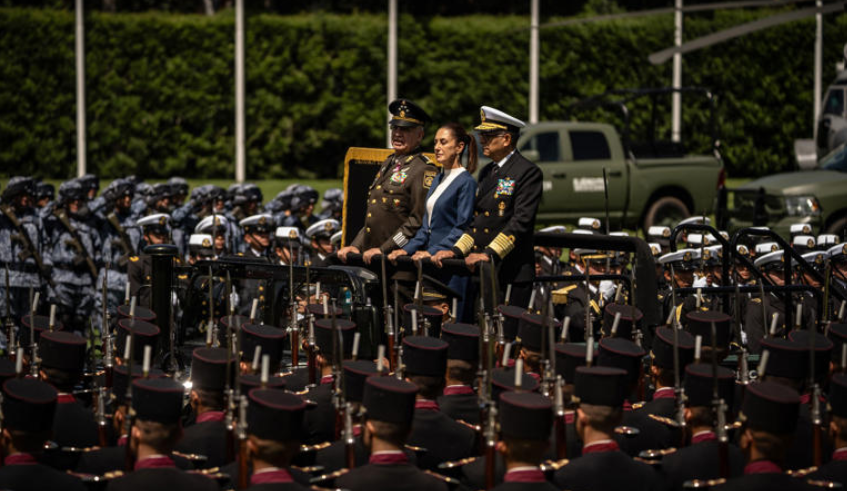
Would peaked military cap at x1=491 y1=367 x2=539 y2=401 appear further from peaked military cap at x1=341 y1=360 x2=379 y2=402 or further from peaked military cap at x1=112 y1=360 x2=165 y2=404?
peaked military cap at x1=112 y1=360 x2=165 y2=404

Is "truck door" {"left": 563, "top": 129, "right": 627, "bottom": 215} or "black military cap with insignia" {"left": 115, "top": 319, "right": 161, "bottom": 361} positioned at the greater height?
"truck door" {"left": 563, "top": 129, "right": 627, "bottom": 215}

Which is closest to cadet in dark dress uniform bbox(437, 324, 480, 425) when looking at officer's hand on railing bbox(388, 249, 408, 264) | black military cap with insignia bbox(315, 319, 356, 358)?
black military cap with insignia bbox(315, 319, 356, 358)

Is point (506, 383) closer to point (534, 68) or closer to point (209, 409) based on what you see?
point (209, 409)

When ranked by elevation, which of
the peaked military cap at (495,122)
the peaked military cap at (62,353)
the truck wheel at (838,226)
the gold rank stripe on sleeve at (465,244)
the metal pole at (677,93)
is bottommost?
the peaked military cap at (62,353)

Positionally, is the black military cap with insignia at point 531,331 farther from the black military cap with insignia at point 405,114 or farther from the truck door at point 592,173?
the truck door at point 592,173

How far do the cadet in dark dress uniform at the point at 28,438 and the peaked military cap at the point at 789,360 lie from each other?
A: 2948mm

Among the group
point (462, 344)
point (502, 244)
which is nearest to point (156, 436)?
point (462, 344)

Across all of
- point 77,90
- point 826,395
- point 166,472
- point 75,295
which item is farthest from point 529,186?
point 77,90

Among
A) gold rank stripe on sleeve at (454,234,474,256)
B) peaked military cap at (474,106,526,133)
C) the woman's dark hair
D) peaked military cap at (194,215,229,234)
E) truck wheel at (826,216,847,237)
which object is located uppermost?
peaked military cap at (474,106,526,133)

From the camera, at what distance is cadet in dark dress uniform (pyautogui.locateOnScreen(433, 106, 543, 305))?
25.1ft

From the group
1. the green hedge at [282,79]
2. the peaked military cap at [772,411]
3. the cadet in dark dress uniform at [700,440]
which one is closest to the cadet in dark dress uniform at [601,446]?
the cadet in dark dress uniform at [700,440]

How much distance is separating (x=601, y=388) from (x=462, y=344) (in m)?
1.14

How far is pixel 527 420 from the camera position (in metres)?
4.85

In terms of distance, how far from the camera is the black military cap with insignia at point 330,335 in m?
6.46
